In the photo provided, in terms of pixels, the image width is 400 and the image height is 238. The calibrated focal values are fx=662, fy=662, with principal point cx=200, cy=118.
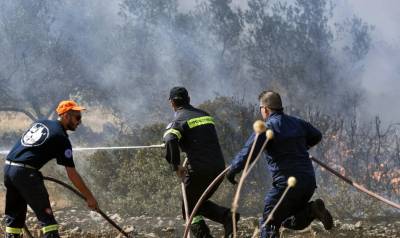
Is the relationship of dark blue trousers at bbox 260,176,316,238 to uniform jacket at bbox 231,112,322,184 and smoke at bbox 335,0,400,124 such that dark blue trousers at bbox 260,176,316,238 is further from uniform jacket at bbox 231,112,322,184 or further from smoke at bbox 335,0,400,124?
smoke at bbox 335,0,400,124

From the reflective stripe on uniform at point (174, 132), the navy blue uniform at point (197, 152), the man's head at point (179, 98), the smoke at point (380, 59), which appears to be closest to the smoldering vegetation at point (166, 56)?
the smoke at point (380, 59)

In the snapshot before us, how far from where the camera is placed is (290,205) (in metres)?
5.98

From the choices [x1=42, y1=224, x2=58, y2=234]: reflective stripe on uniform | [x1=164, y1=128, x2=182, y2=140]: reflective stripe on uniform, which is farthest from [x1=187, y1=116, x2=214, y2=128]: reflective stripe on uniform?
[x1=42, y1=224, x2=58, y2=234]: reflective stripe on uniform

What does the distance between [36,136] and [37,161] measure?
0.24 metres

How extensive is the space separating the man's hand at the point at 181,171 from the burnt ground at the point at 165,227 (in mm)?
2122

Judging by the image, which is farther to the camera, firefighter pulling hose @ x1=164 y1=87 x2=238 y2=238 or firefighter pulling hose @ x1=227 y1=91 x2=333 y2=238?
firefighter pulling hose @ x1=164 y1=87 x2=238 y2=238

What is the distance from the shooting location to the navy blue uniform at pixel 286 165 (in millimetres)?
5863

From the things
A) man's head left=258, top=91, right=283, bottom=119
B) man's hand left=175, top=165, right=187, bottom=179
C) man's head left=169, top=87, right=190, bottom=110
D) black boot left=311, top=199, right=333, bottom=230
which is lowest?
man's hand left=175, top=165, right=187, bottom=179

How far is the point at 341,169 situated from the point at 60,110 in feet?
24.7

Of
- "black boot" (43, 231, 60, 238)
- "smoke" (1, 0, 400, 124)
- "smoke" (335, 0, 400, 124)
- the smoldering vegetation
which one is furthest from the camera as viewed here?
"smoke" (1, 0, 400, 124)

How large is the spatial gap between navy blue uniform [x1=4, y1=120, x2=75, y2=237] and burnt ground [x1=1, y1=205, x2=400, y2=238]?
2945 millimetres

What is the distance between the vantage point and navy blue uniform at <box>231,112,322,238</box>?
5.86 m

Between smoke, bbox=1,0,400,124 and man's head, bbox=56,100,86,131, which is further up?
smoke, bbox=1,0,400,124

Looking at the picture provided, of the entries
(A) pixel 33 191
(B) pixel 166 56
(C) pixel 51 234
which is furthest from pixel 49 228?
(B) pixel 166 56
